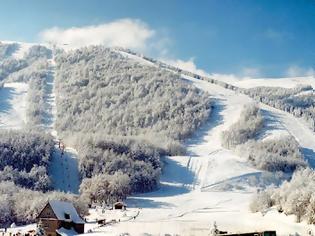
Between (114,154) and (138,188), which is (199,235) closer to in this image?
(138,188)

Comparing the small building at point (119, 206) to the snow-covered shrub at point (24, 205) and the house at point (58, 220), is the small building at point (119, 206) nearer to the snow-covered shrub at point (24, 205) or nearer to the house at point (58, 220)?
the snow-covered shrub at point (24, 205)

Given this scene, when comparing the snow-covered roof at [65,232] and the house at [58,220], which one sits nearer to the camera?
the snow-covered roof at [65,232]

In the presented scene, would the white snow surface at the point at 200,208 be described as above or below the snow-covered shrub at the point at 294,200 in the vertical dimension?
below

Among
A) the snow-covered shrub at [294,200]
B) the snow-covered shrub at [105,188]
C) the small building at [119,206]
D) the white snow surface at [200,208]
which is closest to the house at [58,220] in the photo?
the white snow surface at [200,208]

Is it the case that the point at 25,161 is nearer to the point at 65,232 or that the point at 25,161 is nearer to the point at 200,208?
the point at 200,208

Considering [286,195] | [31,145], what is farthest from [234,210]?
[31,145]

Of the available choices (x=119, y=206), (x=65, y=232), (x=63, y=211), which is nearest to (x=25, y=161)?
(x=119, y=206)
